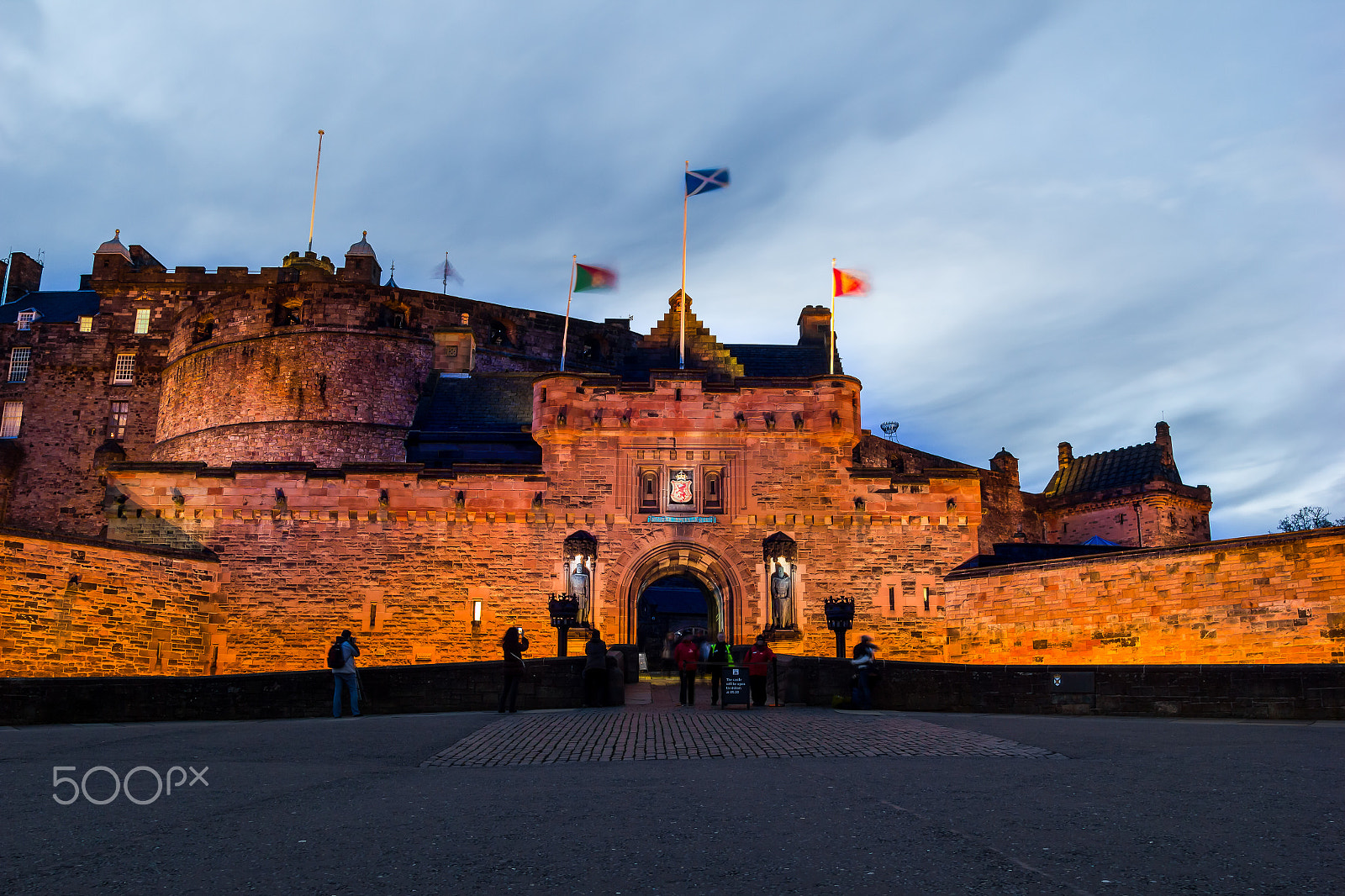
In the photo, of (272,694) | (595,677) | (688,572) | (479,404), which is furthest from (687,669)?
(479,404)

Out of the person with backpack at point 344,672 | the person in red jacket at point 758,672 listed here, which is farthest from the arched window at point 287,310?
the person in red jacket at point 758,672

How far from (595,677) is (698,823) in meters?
9.62

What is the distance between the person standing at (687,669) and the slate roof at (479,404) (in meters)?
15.5

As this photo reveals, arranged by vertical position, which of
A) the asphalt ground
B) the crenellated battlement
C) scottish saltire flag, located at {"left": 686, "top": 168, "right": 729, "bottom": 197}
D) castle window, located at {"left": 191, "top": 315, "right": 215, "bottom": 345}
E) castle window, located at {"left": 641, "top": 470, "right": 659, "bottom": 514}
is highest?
scottish saltire flag, located at {"left": 686, "top": 168, "right": 729, "bottom": 197}

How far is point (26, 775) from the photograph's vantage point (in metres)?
7.60

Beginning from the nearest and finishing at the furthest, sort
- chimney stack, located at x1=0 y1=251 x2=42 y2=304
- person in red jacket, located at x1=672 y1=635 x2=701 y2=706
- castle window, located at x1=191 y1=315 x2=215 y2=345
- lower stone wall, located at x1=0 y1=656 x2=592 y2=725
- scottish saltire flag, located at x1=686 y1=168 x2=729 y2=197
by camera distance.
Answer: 1. lower stone wall, located at x1=0 y1=656 x2=592 y2=725
2. person in red jacket, located at x1=672 y1=635 x2=701 y2=706
3. scottish saltire flag, located at x1=686 y1=168 x2=729 y2=197
4. castle window, located at x1=191 y1=315 x2=215 y2=345
5. chimney stack, located at x1=0 y1=251 x2=42 y2=304

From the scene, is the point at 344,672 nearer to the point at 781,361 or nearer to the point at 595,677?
the point at 595,677

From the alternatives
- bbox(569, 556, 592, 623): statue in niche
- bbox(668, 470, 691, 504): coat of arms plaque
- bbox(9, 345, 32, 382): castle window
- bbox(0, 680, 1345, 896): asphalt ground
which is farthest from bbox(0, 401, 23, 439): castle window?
bbox(0, 680, 1345, 896): asphalt ground

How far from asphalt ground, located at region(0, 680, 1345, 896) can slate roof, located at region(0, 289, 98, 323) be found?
4105 centimetres

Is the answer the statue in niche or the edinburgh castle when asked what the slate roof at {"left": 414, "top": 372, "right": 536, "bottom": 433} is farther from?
the statue in niche

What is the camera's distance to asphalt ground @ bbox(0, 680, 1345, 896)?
4.64 meters

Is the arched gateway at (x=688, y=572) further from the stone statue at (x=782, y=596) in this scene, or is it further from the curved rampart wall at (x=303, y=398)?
the curved rampart wall at (x=303, y=398)

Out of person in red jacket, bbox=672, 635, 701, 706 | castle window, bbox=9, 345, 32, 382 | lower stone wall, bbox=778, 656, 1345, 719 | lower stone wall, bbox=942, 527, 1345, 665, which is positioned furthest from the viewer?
castle window, bbox=9, 345, 32, 382

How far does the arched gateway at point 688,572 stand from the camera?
24.3m
